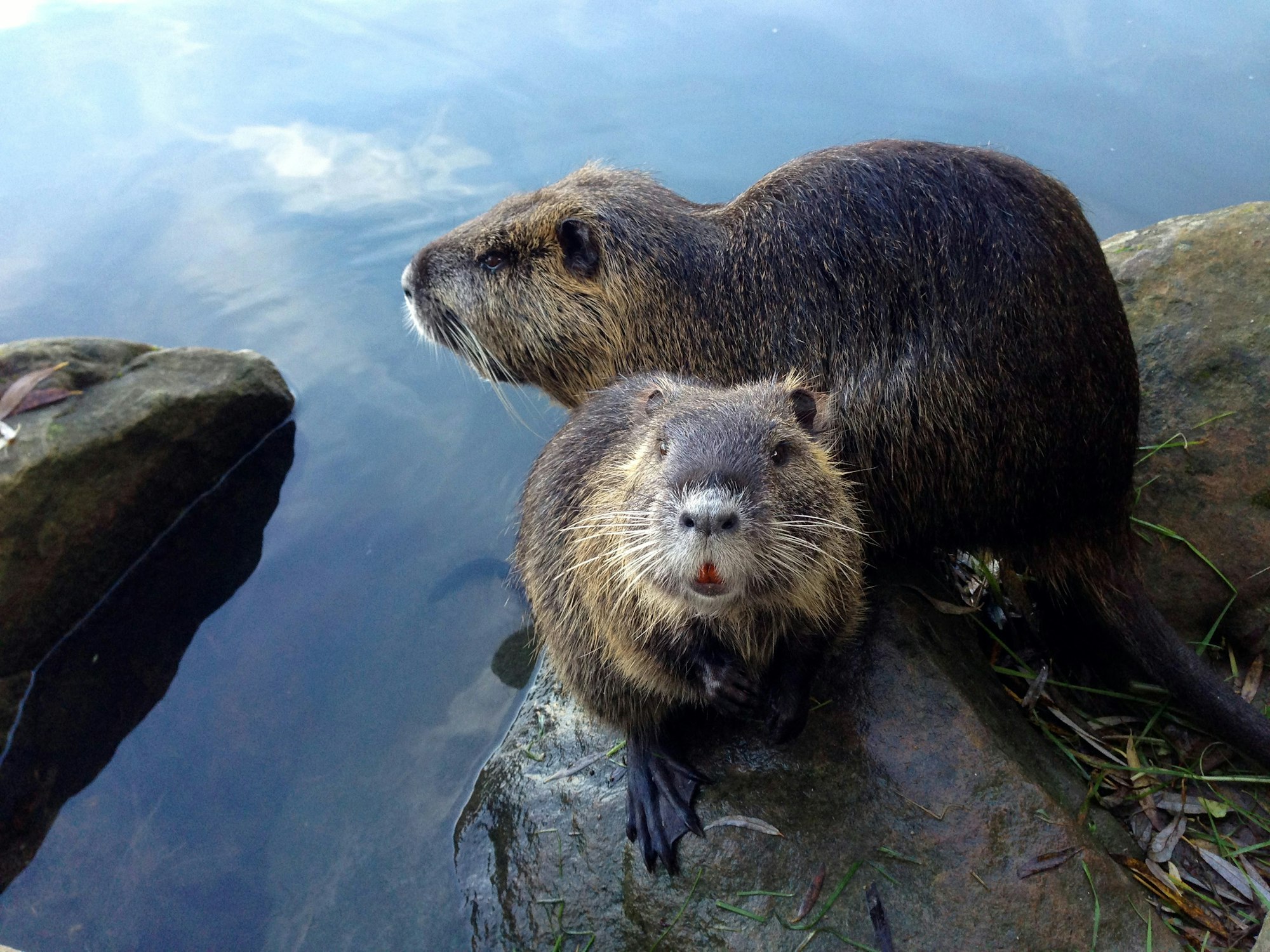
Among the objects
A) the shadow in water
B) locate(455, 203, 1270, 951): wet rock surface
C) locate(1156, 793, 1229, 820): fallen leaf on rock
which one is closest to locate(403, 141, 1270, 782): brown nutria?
locate(1156, 793, 1229, 820): fallen leaf on rock

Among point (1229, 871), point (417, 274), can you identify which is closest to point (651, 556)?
point (1229, 871)

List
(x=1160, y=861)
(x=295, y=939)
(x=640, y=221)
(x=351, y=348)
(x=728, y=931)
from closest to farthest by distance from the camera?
1. (x=728, y=931)
2. (x=1160, y=861)
3. (x=295, y=939)
4. (x=640, y=221)
5. (x=351, y=348)

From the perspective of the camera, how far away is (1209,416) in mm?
3709

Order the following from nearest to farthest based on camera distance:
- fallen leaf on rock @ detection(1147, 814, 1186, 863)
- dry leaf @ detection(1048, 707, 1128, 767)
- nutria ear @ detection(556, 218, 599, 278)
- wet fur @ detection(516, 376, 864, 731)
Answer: wet fur @ detection(516, 376, 864, 731) < fallen leaf on rock @ detection(1147, 814, 1186, 863) < dry leaf @ detection(1048, 707, 1128, 767) < nutria ear @ detection(556, 218, 599, 278)

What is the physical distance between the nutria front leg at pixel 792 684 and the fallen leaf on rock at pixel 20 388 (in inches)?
140

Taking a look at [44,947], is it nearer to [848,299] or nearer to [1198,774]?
[848,299]

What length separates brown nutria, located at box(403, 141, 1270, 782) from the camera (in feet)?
9.99

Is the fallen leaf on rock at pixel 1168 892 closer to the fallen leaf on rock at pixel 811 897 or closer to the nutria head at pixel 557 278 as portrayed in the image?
the fallen leaf on rock at pixel 811 897

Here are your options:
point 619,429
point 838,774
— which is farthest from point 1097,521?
point 619,429

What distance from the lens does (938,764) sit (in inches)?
107

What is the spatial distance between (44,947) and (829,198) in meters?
3.77

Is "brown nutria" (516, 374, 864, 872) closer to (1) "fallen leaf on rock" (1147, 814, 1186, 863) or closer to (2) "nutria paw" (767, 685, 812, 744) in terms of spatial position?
(2) "nutria paw" (767, 685, 812, 744)

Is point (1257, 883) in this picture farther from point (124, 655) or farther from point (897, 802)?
point (124, 655)

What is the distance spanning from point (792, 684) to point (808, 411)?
2.61ft
